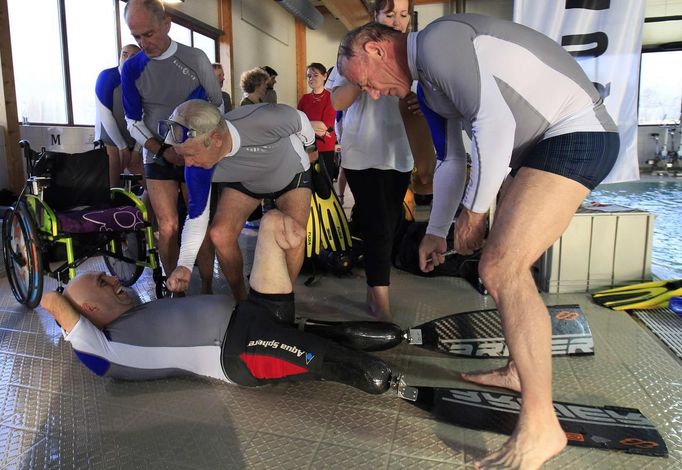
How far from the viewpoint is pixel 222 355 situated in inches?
69.8

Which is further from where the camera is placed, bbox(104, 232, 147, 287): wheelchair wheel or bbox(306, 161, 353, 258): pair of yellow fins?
bbox(306, 161, 353, 258): pair of yellow fins

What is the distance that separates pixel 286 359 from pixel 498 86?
1.09 meters

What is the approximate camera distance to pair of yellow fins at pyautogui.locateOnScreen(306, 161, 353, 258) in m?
3.46

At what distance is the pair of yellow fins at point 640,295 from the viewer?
2.66 metres

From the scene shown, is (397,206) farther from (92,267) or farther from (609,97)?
(92,267)

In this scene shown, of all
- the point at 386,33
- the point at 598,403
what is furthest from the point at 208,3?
the point at 598,403

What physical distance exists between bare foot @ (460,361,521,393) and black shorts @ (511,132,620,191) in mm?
773

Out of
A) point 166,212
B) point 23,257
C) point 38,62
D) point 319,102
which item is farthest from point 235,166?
point 38,62

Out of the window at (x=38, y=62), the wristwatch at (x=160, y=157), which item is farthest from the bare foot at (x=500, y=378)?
the window at (x=38, y=62)

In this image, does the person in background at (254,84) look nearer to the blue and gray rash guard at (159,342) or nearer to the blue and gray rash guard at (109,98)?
the blue and gray rash guard at (109,98)

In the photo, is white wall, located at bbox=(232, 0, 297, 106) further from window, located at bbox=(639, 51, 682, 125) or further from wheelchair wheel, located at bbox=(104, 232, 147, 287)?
window, located at bbox=(639, 51, 682, 125)

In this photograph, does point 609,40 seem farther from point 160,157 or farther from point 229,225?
point 160,157

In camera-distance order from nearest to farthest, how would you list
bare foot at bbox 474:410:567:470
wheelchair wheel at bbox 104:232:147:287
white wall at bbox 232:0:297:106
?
1. bare foot at bbox 474:410:567:470
2. wheelchair wheel at bbox 104:232:147:287
3. white wall at bbox 232:0:297:106

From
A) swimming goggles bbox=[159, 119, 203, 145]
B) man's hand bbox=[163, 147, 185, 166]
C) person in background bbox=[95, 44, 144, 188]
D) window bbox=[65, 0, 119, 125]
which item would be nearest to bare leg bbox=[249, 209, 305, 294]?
Result: swimming goggles bbox=[159, 119, 203, 145]
